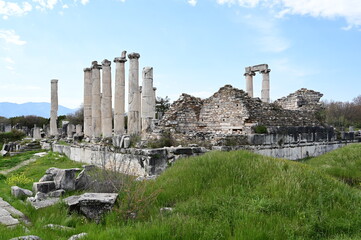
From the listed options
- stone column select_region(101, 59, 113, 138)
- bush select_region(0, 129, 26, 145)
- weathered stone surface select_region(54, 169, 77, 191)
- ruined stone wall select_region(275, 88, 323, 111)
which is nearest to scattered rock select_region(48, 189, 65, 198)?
weathered stone surface select_region(54, 169, 77, 191)

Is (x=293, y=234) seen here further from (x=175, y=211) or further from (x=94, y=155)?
(x=94, y=155)

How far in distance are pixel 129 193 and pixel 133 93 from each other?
14.9m

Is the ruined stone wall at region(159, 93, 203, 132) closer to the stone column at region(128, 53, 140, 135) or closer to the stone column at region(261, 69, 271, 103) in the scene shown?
the stone column at region(128, 53, 140, 135)

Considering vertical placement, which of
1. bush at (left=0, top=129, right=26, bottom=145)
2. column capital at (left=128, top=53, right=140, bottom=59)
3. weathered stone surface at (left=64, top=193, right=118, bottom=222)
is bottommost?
weathered stone surface at (left=64, top=193, right=118, bottom=222)

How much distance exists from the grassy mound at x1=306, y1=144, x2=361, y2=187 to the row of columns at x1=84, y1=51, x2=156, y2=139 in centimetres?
967

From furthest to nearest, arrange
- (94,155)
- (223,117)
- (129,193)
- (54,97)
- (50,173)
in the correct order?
(54,97)
(223,117)
(94,155)
(50,173)
(129,193)

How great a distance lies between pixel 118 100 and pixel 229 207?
17.3 meters

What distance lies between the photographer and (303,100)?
21.9 metres

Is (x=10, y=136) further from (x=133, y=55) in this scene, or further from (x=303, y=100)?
(x=303, y=100)

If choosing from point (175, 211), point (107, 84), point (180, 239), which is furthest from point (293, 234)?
point (107, 84)

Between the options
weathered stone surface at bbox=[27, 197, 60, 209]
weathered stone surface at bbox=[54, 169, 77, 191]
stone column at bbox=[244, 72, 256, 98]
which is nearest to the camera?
weathered stone surface at bbox=[27, 197, 60, 209]

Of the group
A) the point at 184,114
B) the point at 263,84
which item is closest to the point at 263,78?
the point at 263,84

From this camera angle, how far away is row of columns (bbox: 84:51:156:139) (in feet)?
61.5

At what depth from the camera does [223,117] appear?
57.6ft
